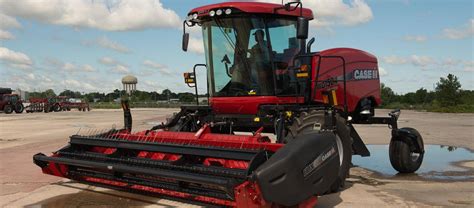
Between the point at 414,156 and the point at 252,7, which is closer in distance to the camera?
the point at 252,7

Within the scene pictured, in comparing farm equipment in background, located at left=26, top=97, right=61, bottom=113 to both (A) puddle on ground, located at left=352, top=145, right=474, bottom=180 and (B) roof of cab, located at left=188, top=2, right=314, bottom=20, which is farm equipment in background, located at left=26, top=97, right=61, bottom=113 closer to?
(A) puddle on ground, located at left=352, top=145, right=474, bottom=180

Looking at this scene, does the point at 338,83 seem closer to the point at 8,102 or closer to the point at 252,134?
the point at 252,134

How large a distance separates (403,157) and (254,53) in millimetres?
3677

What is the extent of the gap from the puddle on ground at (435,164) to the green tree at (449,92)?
1819 inches

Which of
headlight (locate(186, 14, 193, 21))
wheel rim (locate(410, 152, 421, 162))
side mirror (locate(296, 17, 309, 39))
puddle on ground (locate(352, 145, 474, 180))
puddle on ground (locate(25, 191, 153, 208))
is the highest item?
headlight (locate(186, 14, 193, 21))

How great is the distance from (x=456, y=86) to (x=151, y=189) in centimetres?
5800

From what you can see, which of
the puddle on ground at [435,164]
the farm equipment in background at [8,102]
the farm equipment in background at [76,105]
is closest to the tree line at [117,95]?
the farm equipment in background at [76,105]

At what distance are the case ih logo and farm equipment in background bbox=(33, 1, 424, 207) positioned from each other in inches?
0.8

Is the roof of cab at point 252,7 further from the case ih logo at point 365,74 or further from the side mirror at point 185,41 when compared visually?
the case ih logo at point 365,74

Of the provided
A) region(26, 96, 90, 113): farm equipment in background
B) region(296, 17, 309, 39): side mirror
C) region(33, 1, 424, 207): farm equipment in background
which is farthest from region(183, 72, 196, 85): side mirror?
region(26, 96, 90, 113): farm equipment in background

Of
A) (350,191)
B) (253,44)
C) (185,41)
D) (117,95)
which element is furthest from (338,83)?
(117,95)

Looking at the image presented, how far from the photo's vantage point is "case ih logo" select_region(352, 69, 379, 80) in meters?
8.69

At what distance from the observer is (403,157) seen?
843 centimetres

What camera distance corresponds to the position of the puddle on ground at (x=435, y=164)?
830 cm
